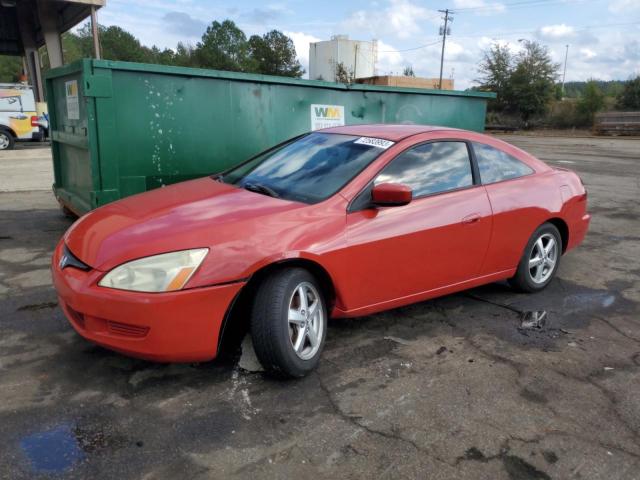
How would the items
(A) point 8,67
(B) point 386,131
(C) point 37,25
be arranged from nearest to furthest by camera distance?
(B) point 386,131
(C) point 37,25
(A) point 8,67

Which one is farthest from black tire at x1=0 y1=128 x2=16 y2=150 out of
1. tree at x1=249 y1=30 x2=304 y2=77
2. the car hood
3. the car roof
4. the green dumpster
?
tree at x1=249 y1=30 x2=304 y2=77

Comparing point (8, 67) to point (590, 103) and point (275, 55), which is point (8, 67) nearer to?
point (275, 55)

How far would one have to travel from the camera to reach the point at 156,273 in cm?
276

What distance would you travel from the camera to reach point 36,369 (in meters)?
3.20

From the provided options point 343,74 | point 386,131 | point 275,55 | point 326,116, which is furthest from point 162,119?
point 275,55

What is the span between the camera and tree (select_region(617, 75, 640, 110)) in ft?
134

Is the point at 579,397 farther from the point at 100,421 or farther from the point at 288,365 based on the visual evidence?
the point at 100,421

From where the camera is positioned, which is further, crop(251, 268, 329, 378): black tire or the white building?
the white building

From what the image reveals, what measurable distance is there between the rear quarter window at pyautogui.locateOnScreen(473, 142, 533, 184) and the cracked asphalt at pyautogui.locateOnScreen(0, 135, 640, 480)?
1043mm

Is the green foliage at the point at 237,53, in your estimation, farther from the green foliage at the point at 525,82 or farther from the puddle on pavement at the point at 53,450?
the puddle on pavement at the point at 53,450

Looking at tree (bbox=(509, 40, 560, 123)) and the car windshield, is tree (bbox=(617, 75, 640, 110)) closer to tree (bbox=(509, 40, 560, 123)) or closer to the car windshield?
tree (bbox=(509, 40, 560, 123))

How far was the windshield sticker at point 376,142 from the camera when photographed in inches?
149

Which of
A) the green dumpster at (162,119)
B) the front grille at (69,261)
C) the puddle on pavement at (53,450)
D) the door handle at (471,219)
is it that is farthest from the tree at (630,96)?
the puddle on pavement at (53,450)

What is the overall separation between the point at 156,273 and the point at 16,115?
1805 cm
